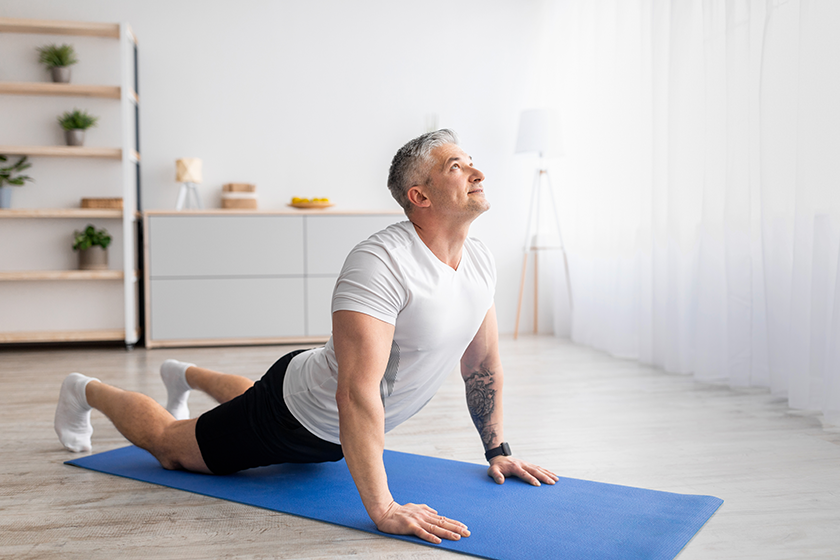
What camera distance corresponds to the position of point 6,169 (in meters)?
4.45

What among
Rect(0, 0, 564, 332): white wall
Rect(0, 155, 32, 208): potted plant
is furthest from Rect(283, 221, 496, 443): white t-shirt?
Rect(0, 155, 32, 208): potted plant

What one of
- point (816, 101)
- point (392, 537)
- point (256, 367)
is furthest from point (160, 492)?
point (816, 101)

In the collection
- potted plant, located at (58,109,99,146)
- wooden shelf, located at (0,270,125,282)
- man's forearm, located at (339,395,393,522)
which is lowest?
man's forearm, located at (339,395,393,522)

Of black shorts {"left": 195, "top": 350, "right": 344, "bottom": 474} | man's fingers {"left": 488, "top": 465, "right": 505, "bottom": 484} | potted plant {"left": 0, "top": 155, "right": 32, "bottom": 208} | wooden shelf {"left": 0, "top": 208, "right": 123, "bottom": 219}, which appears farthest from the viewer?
potted plant {"left": 0, "top": 155, "right": 32, "bottom": 208}

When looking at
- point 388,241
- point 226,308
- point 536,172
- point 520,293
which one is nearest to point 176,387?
point 388,241

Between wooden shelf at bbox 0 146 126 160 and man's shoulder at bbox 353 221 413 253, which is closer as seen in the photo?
man's shoulder at bbox 353 221 413 253

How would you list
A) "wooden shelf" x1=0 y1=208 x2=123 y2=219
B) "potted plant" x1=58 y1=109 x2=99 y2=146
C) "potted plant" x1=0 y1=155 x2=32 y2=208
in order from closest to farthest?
1. "wooden shelf" x1=0 y1=208 x2=123 y2=219
2. "potted plant" x1=0 y1=155 x2=32 y2=208
3. "potted plant" x1=58 y1=109 x2=99 y2=146

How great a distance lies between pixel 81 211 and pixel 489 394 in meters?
3.62

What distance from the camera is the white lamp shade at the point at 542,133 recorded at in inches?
186

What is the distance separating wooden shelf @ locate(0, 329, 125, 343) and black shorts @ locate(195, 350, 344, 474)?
3069mm

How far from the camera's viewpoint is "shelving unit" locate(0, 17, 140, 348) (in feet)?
14.3

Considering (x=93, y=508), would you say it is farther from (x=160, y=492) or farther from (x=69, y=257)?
(x=69, y=257)

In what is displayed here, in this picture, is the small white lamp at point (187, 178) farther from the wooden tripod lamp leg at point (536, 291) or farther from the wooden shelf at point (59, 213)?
the wooden tripod lamp leg at point (536, 291)

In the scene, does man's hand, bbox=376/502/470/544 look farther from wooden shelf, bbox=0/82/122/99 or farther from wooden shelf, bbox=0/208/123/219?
wooden shelf, bbox=0/82/122/99
